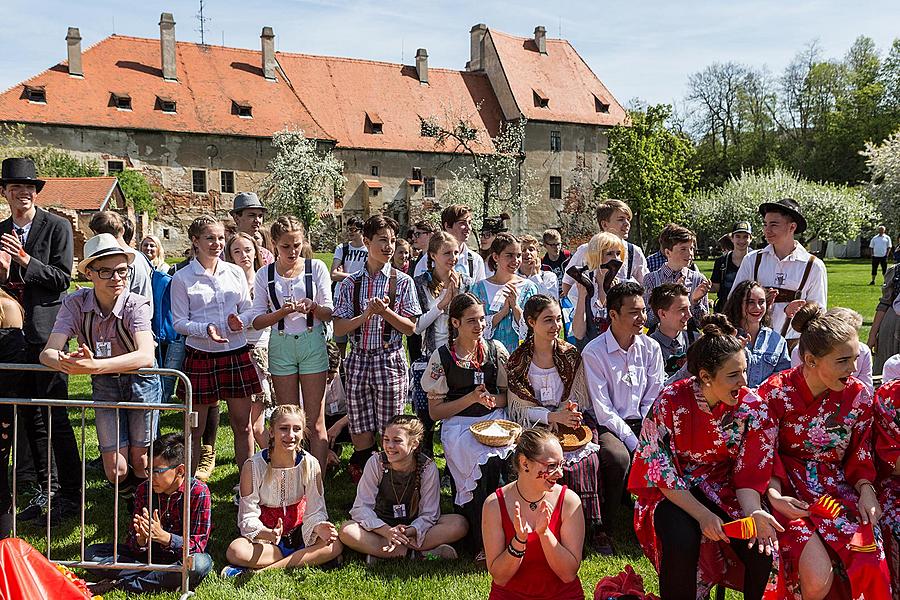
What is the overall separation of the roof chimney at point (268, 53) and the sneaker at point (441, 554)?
4804cm

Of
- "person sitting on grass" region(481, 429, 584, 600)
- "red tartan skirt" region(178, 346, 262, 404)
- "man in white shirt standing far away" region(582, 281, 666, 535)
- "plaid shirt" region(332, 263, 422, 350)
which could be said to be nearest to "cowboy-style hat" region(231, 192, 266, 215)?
"plaid shirt" region(332, 263, 422, 350)

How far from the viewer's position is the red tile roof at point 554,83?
51875 mm

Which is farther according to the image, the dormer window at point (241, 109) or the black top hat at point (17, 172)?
the dormer window at point (241, 109)

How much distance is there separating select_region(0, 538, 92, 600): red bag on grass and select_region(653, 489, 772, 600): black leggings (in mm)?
2848

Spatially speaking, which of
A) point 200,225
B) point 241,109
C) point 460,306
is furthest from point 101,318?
point 241,109

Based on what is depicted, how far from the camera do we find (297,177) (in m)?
44.9

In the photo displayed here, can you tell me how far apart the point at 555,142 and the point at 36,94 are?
32.2 metres

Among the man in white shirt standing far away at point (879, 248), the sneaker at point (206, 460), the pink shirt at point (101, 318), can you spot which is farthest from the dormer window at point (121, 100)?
the pink shirt at point (101, 318)

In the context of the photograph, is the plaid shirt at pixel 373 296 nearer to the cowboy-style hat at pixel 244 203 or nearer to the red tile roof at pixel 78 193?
the cowboy-style hat at pixel 244 203

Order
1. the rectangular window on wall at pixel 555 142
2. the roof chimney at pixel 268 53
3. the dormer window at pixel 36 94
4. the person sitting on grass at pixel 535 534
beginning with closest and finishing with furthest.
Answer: the person sitting on grass at pixel 535 534 → the dormer window at pixel 36 94 → the roof chimney at pixel 268 53 → the rectangular window on wall at pixel 555 142

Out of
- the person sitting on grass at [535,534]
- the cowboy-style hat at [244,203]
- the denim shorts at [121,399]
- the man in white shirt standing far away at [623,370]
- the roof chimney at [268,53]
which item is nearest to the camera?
the person sitting on grass at [535,534]

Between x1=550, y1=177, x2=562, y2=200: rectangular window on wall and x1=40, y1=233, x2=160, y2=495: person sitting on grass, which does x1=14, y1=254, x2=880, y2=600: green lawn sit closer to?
x1=40, y1=233, x2=160, y2=495: person sitting on grass

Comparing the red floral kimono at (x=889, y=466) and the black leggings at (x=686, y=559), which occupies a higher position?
the red floral kimono at (x=889, y=466)

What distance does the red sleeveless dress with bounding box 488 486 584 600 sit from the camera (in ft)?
12.7
